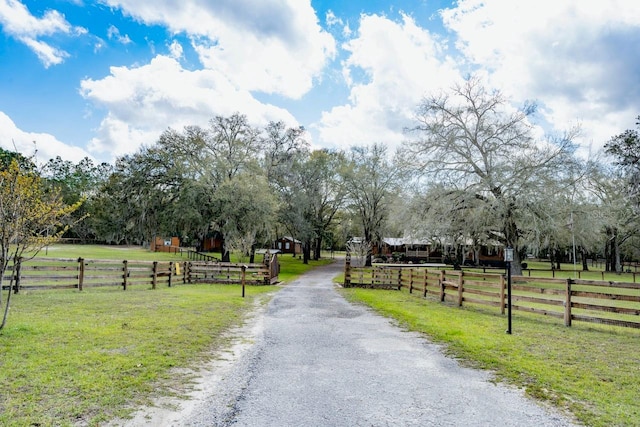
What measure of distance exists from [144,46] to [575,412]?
57.0 feet

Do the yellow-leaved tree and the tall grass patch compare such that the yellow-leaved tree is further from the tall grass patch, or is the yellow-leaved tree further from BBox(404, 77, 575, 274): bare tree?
BBox(404, 77, 575, 274): bare tree

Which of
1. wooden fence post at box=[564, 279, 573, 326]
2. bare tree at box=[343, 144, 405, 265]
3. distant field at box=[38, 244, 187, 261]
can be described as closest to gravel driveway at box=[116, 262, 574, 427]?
wooden fence post at box=[564, 279, 573, 326]

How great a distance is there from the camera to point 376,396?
446cm

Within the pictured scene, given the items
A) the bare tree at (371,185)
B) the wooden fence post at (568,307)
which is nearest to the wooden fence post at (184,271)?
the wooden fence post at (568,307)

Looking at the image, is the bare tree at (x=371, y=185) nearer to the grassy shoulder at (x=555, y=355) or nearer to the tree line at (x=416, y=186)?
the tree line at (x=416, y=186)

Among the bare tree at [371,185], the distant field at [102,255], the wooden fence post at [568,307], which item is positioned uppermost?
the bare tree at [371,185]

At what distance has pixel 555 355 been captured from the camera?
6434 millimetres

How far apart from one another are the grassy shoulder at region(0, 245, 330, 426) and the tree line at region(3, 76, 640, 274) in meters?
9.10

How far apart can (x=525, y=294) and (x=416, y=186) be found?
958 centimetres

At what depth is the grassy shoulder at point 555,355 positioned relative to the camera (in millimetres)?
4406

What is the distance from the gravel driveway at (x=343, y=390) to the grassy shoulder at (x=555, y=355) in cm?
41

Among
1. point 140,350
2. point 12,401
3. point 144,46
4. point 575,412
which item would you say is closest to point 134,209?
point 144,46

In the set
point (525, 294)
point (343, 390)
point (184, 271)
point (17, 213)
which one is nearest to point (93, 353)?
point (17, 213)

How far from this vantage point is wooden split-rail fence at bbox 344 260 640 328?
8.73 metres
